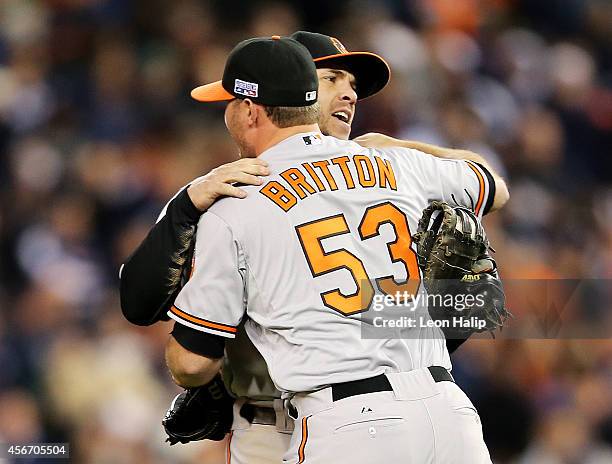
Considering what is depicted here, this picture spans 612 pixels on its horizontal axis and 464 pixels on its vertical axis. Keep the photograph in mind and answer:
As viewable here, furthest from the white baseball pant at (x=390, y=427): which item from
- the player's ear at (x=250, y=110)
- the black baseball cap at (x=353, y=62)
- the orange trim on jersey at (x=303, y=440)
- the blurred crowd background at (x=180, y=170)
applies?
the blurred crowd background at (x=180, y=170)

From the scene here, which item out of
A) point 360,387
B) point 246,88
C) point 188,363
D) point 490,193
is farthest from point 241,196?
point 490,193

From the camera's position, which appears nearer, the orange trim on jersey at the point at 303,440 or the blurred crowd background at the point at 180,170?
the orange trim on jersey at the point at 303,440

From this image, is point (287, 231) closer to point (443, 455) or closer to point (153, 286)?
point (153, 286)

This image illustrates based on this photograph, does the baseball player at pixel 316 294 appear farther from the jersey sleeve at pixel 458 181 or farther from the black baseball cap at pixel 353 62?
the black baseball cap at pixel 353 62

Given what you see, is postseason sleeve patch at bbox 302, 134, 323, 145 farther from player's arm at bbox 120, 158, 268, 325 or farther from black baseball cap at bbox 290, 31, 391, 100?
black baseball cap at bbox 290, 31, 391, 100

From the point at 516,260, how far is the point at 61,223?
2347mm

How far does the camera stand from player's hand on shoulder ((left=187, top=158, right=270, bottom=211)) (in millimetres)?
2346

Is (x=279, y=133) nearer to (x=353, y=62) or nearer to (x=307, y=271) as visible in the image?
(x=307, y=271)

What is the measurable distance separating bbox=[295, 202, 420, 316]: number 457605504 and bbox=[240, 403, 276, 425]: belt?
0.53 metres

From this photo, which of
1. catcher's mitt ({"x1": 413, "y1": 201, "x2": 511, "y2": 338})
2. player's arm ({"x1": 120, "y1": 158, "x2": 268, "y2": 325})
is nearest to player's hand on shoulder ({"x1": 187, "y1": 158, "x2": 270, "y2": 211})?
player's arm ({"x1": 120, "y1": 158, "x2": 268, "y2": 325})

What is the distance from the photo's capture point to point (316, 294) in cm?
229

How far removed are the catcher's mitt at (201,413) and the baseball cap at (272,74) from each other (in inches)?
30.7

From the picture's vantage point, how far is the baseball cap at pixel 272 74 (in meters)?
2.41

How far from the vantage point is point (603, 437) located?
4965 mm
